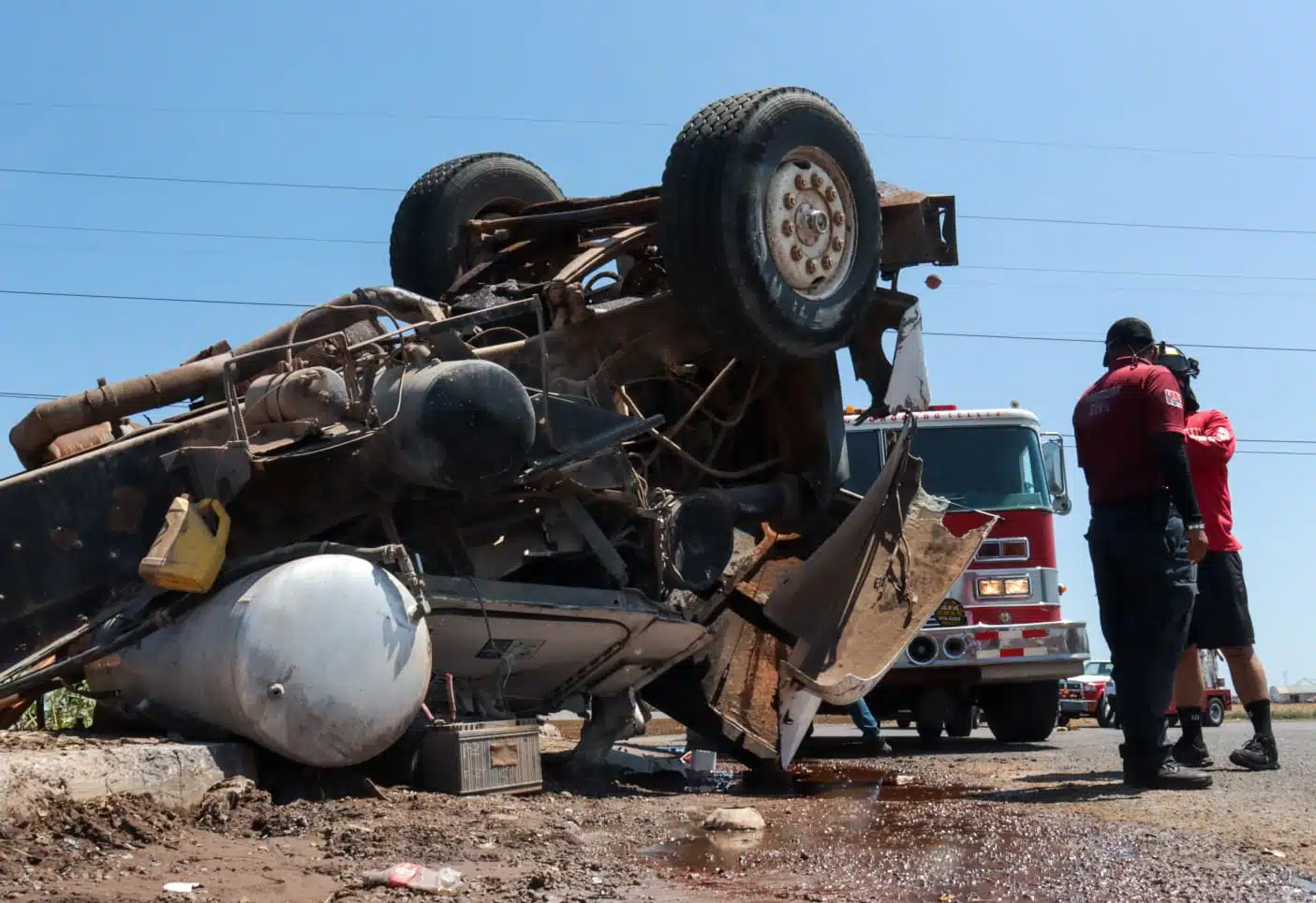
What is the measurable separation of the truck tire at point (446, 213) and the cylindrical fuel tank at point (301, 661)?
9.17ft

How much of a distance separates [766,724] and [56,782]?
3.25 metres

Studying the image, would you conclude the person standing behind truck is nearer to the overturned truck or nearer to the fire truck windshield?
the overturned truck

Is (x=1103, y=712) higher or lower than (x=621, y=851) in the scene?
lower

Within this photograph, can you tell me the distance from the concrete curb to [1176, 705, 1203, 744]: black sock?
401cm

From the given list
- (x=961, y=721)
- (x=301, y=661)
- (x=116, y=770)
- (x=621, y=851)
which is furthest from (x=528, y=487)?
(x=961, y=721)

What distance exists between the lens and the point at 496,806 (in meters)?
4.27

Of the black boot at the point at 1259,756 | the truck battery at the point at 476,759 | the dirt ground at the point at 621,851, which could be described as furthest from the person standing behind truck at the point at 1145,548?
the truck battery at the point at 476,759

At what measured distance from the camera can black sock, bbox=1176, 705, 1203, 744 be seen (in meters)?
6.10

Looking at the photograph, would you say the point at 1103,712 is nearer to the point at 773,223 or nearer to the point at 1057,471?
the point at 1057,471

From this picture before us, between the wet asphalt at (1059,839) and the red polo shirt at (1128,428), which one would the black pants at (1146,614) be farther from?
the wet asphalt at (1059,839)

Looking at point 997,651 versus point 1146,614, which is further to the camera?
point 997,651

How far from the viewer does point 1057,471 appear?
31.1 ft

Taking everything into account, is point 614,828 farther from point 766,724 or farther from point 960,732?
point 960,732

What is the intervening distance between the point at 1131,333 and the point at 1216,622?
4.74 feet
